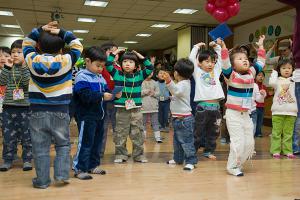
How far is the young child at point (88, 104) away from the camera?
3.00 m

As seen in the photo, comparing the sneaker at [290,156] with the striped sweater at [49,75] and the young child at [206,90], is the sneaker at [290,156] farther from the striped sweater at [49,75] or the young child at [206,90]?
the striped sweater at [49,75]

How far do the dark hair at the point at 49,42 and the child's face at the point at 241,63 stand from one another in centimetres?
170

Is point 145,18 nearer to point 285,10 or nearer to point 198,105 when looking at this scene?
point 285,10

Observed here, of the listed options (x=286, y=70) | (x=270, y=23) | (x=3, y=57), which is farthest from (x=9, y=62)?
(x=270, y=23)

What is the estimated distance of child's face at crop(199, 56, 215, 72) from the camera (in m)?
3.88

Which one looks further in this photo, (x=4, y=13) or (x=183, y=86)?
(x=4, y=13)

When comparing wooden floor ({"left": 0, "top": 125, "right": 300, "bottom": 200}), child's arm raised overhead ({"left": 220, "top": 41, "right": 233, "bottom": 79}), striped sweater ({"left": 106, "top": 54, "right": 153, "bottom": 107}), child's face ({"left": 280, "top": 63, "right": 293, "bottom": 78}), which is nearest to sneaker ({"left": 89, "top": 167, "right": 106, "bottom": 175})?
wooden floor ({"left": 0, "top": 125, "right": 300, "bottom": 200})

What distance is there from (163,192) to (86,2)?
7.81 meters

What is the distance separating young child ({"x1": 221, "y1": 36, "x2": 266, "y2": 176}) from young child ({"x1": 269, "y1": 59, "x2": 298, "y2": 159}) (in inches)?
43.5

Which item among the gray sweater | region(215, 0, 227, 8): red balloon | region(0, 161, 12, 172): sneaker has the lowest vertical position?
region(0, 161, 12, 172): sneaker

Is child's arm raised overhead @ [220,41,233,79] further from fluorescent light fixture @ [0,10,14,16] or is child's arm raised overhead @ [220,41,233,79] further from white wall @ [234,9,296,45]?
fluorescent light fixture @ [0,10,14,16]

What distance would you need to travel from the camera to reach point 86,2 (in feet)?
30.9

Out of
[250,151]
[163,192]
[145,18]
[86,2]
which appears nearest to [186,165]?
[250,151]

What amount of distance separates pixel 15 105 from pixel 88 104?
31.2 inches
